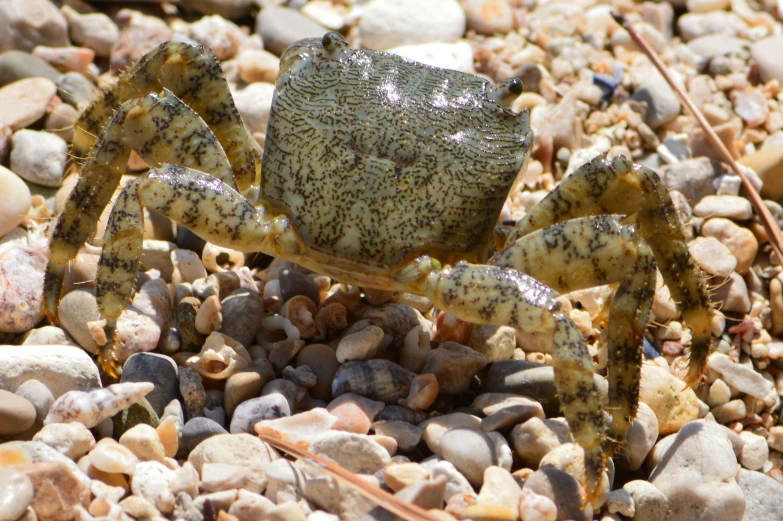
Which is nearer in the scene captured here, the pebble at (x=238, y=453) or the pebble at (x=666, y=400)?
the pebble at (x=238, y=453)

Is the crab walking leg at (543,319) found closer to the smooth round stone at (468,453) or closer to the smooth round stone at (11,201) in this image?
the smooth round stone at (468,453)

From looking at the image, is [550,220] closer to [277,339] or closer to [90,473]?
[277,339]

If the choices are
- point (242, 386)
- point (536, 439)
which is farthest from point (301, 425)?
point (536, 439)

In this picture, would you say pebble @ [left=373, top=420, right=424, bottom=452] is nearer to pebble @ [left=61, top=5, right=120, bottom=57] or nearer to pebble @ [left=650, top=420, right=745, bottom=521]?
pebble @ [left=650, top=420, right=745, bottom=521]

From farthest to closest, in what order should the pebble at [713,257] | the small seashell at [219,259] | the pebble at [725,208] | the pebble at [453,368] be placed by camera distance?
the pebble at [725,208]
the pebble at [713,257]
the small seashell at [219,259]
the pebble at [453,368]

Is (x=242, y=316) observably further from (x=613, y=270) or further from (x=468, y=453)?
(x=613, y=270)

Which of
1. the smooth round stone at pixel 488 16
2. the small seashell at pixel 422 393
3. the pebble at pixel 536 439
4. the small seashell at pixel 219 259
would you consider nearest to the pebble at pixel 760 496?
the pebble at pixel 536 439
